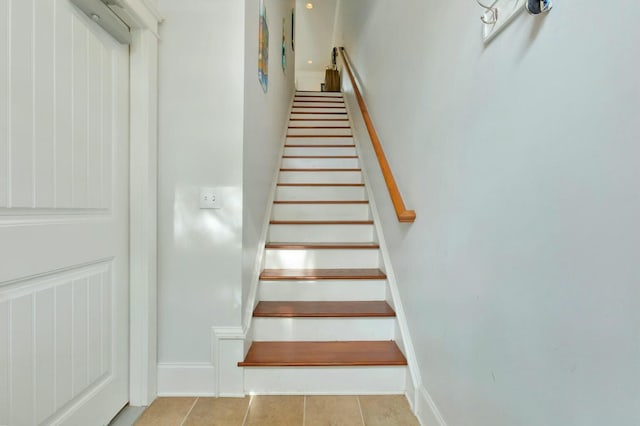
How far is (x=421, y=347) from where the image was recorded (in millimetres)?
1459

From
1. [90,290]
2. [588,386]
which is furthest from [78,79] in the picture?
[588,386]

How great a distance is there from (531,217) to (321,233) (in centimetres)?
176

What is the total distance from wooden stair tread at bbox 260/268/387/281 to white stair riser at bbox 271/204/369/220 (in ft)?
2.03

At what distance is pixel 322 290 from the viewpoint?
1.99 meters

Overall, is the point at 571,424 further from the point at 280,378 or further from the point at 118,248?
the point at 118,248

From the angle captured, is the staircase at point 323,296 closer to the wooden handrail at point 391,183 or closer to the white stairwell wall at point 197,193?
the white stairwell wall at point 197,193

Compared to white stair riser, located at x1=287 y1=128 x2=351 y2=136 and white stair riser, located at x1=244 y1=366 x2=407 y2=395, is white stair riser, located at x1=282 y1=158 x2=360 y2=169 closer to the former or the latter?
white stair riser, located at x1=287 y1=128 x2=351 y2=136

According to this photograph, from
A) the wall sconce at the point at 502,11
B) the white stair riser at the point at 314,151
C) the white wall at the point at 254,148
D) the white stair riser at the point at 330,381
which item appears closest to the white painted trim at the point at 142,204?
the white wall at the point at 254,148

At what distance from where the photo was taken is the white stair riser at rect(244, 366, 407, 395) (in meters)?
1.55

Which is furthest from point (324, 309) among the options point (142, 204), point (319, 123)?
point (319, 123)

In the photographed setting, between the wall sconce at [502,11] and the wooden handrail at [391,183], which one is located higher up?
the wall sconce at [502,11]

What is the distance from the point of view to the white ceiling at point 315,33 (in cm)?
580

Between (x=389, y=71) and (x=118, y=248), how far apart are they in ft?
6.51

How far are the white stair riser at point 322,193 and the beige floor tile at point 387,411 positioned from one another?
169 centimetres
